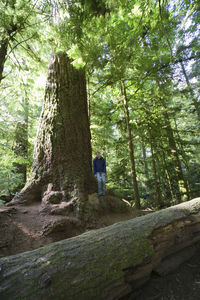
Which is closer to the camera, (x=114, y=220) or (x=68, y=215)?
(x=68, y=215)

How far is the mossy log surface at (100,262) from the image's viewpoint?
157 cm

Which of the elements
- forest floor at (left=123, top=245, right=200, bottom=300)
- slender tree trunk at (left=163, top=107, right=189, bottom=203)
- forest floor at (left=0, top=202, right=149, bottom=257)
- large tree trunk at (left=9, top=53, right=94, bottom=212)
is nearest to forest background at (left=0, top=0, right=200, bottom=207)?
slender tree trunk at (left=163, top=107, right=189, bottom=203)

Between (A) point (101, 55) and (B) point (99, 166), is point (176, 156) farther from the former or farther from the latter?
(A) point (101, 55)

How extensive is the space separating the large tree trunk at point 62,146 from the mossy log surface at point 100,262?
1.91m

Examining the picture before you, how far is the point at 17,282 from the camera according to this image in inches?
61.7

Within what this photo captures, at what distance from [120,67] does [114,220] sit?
4.88m

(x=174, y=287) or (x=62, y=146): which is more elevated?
(x=62, y=146)

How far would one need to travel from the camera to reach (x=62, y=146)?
182 inches

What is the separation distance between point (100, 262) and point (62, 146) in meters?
3.37

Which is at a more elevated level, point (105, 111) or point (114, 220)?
point (105, 111)

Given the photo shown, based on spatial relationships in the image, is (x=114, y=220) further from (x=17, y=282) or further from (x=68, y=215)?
(x=17, y=282)

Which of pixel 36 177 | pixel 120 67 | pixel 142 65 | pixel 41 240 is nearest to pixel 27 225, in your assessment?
pixel 41 240

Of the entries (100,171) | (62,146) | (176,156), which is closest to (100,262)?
(62,146)

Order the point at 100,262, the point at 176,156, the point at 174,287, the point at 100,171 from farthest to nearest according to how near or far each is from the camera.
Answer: the point at 176,156
the point at 100,171
the point at 174,287
the point at 100,262
